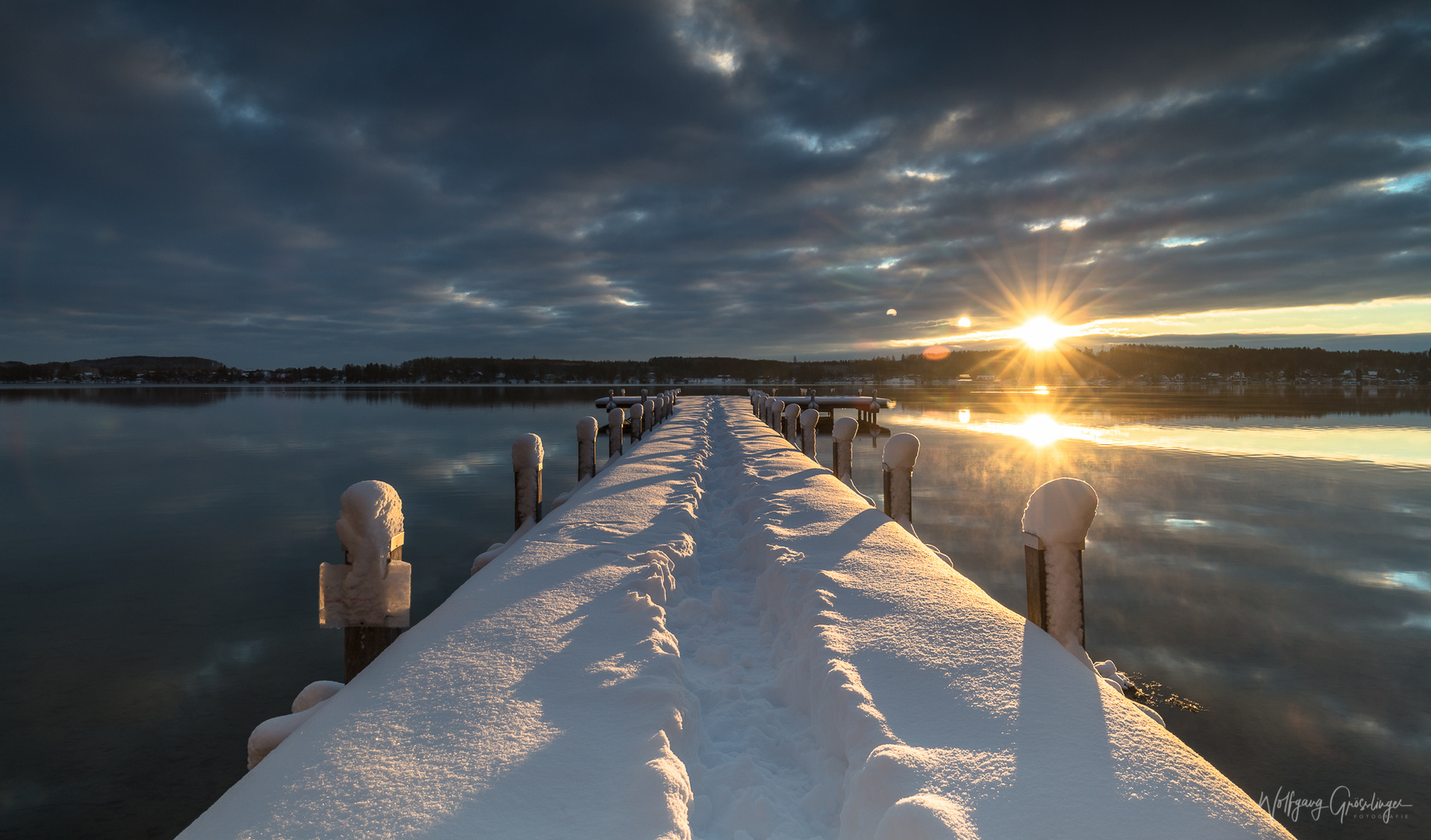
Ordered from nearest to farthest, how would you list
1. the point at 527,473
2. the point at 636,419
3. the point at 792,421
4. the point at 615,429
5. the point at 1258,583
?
the point at 527,473 < the point at 1258,583 < the point at 615,429 < the point at 792,421 < the point at 636,419

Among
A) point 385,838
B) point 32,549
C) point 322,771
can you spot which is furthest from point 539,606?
point 32,549

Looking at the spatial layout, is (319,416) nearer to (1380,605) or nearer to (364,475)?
(364,475)

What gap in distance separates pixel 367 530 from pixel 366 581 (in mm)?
345

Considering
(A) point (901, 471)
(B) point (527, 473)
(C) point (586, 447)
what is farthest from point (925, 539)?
(B) point (527, 473)

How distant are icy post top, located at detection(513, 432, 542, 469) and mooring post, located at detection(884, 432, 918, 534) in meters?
4.84

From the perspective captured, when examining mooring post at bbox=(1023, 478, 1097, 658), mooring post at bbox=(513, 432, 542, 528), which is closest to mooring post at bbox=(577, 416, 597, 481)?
mooring post at bbox=(513, 432, 542, 528)

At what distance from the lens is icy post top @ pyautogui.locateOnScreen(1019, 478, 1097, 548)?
4285mm

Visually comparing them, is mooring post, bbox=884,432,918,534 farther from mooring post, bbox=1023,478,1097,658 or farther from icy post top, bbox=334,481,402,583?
icy post top, bbox=334,481,402,583

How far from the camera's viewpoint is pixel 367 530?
3.91 metres

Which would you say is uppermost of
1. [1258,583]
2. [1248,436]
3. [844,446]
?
[844,446]

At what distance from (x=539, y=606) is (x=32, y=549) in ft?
46.6

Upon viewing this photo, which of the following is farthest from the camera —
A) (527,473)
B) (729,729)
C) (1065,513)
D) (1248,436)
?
(1248,436)

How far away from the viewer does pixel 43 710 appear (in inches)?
245

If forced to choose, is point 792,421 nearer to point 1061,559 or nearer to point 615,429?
point 615,429
